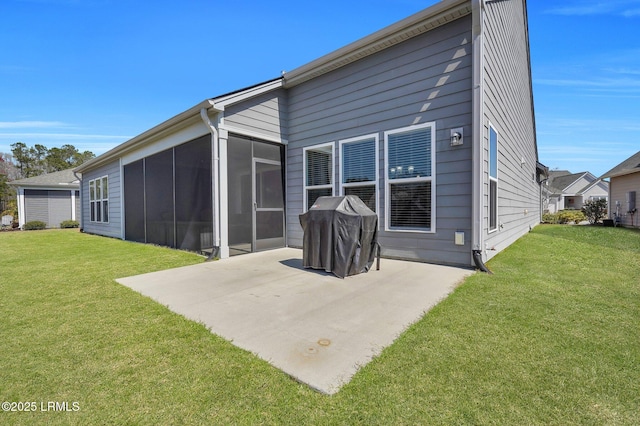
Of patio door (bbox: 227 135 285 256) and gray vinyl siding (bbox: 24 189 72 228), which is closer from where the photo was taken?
patio door (bbox: 227 135 285 256)

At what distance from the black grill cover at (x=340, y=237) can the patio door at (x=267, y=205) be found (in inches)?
79.3

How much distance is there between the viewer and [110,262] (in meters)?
5.78

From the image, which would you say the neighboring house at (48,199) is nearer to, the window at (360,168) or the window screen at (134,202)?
the window screen at (134,202)

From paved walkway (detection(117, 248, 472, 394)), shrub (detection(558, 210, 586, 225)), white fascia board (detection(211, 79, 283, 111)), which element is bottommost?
paved walkway (detection(117, 248, 472, 394))

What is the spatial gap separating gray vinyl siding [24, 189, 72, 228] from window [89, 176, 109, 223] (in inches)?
276

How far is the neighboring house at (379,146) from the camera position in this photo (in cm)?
452

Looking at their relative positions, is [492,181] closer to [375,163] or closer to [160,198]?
[375,163]

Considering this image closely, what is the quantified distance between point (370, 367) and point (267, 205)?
5.12 metres

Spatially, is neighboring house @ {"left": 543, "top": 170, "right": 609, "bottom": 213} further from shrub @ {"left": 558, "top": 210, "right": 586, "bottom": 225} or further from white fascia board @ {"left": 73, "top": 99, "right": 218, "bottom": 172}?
white fascia board @ {"left": 73, "top": 99, "right": 218, "bottom": 172}

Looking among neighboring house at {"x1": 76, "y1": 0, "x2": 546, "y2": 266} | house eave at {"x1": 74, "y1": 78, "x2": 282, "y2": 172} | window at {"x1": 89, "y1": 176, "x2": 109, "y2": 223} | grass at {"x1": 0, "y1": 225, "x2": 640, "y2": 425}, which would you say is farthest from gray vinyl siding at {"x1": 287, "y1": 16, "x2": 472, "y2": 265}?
window at {"x1": 89, "y1": 176, "x2": 109, "y2": 223}

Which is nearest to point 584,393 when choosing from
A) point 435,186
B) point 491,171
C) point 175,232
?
point 435,186

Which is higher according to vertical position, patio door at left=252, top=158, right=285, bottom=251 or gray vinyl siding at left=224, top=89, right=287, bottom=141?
gray vinyl siding at left=224, top=89, right=287, bottom=141

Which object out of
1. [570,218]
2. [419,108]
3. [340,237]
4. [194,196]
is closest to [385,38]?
[419,108]

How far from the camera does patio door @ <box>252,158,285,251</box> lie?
640 centimetres
